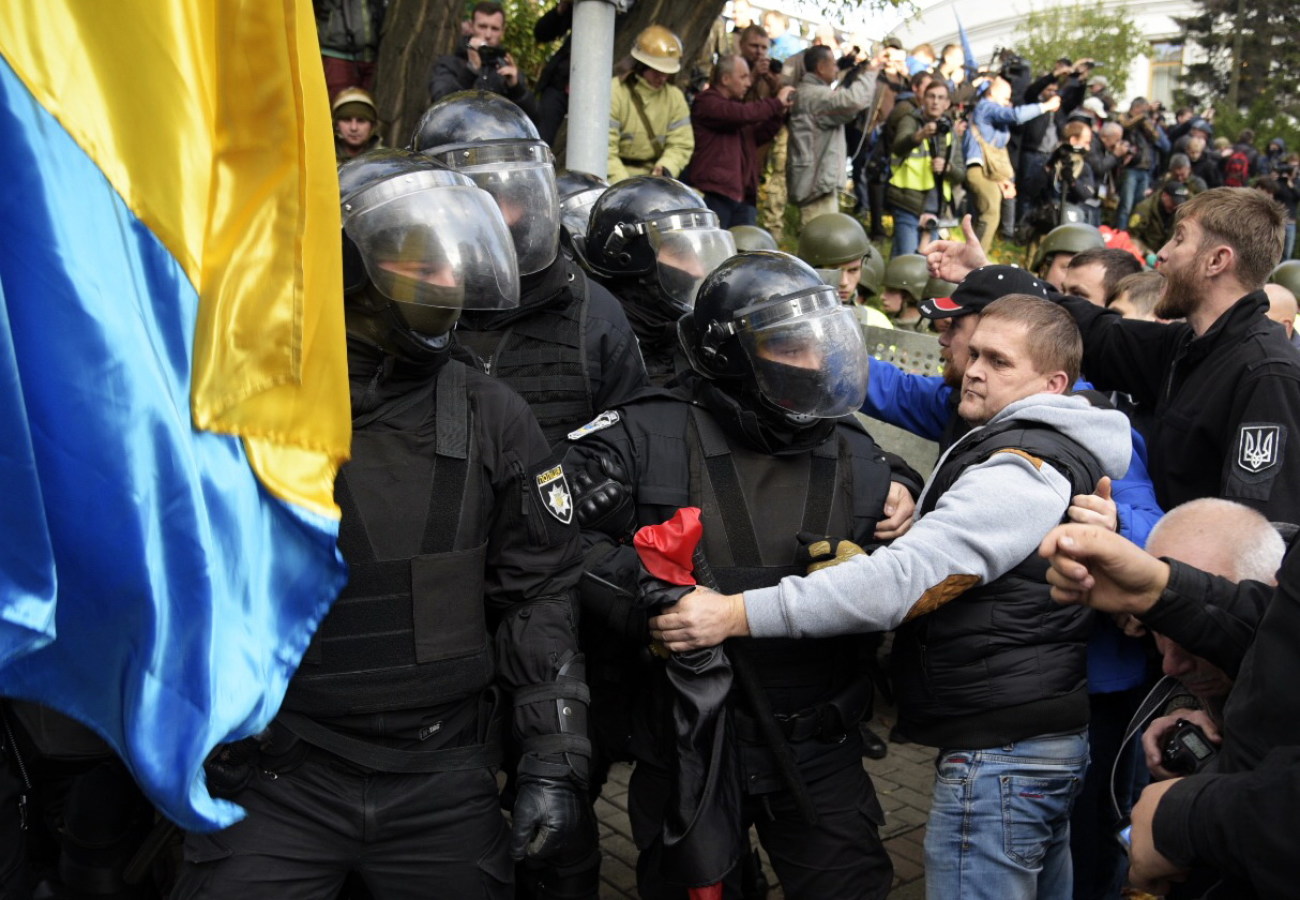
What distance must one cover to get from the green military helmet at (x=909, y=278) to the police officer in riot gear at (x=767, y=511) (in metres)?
5.29

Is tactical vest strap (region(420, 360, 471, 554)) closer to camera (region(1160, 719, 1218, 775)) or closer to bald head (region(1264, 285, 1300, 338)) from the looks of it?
camera (region(1160, 719, 1218, 775))

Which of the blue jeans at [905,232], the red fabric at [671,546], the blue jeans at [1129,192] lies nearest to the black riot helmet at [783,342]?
the red fabric at [671,546]

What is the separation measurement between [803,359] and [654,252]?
1626mm

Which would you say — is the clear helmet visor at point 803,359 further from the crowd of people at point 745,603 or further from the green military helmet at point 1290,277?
the green military helmet at point 1290,277

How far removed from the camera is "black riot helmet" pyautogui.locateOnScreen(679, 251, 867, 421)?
3342 millimetres

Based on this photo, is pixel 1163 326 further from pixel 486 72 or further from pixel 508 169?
pixel 486 72

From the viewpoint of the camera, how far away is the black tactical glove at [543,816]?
2801 mm

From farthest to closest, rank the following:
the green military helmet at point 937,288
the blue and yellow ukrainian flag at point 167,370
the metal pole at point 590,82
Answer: the green military helmet at point 937,288
the metal pole at point 590,82
the blue and yellow ukrainian flag at point 167,370

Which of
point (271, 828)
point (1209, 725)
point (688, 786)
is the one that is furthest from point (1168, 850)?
point (271, 828)

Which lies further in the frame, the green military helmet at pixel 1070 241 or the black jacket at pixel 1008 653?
the green military helmet at pixel 1070 241

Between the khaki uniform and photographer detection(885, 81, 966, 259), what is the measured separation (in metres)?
3.60

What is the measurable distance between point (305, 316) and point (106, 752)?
1.62m

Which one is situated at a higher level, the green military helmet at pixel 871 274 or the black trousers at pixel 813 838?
the black trousers at pixel 813 838

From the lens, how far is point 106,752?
3.46 metres
